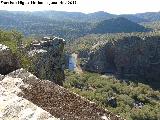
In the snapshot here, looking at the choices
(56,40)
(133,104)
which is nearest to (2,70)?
(56,40)

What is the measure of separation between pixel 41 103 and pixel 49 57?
50.4 meters

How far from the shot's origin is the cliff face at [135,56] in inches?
7269

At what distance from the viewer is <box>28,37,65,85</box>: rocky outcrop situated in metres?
50.6

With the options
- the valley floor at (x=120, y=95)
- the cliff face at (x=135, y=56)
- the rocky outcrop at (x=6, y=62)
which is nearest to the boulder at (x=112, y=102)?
the valley floor at (x=120, y=95)

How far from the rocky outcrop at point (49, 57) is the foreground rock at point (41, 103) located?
1350 inches

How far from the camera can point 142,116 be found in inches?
3954

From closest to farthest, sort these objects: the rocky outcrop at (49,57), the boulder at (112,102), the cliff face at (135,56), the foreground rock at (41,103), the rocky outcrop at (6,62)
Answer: the foreground rock at (41,103) < the rocky outcrop at (6,62) < the rocky outcrop at (49,57) < the boulder at (112,102) < the cliff face at (135,56)

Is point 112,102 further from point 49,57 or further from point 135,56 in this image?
point 135,56

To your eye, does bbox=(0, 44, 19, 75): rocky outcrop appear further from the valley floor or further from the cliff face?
the cliff face

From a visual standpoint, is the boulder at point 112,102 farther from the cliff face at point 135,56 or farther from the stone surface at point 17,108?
the stone surface at point 17,108

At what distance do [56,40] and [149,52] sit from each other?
122299 millimetres

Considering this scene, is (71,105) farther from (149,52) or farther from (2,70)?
(149,52)

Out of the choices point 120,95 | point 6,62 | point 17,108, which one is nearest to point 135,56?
point 120,95

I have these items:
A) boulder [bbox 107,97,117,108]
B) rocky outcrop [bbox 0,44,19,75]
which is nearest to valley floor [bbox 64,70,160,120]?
boulder [bbox 107,97,117,108]
